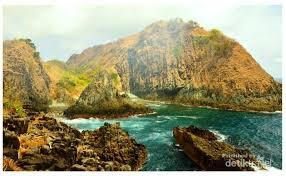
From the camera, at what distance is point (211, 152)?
7383 millimetres

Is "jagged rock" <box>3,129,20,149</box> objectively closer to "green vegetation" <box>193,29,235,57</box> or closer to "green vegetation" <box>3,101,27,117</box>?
"green vegetation" <box>3,101,27,117</box>

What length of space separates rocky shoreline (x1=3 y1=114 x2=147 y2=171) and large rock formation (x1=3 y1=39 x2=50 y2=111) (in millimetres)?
295

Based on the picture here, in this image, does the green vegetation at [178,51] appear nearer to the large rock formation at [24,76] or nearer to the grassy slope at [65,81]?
the grassy slope at [65,81]

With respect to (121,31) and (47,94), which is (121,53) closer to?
(121,31)

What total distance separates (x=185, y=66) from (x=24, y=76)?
2702mm

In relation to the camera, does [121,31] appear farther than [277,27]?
Yes

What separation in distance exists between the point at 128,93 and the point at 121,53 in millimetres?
685

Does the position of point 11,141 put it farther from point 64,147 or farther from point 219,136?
point 219,136

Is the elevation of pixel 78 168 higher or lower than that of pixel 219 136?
lower

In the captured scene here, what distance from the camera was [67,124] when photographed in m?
7.83

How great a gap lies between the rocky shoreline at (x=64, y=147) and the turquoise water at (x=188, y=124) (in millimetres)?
149

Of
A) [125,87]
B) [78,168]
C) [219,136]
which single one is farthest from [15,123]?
[219,136]

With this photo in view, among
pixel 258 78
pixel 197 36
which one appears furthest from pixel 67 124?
pixel 258 78
